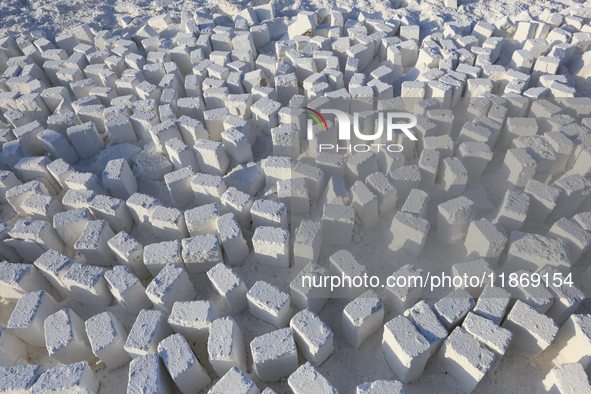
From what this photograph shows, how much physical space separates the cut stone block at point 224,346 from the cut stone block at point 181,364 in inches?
4.3

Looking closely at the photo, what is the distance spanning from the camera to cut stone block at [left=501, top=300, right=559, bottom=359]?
252 cm

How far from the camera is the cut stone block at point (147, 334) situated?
2.61m

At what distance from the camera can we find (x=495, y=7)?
6.21 m

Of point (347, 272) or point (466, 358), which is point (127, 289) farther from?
point (466, 358)

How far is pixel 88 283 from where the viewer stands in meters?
2.98

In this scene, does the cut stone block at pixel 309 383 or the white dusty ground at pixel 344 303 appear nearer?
the cut stone block at pixel 309 383

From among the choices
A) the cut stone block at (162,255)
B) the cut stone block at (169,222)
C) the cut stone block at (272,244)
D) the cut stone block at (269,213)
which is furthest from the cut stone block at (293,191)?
the cut stone block at (162,255)

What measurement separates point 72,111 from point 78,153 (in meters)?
0.67

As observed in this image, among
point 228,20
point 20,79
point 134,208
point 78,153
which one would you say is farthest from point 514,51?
point 20,79

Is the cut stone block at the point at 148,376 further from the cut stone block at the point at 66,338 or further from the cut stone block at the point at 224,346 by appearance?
the cut stone block at the point at 66,338

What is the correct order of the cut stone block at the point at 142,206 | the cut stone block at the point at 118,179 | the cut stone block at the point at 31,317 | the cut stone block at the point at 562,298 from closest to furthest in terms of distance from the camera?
the cut stone block at the point at 562,298
the cut stone block at the point at 31,317
the cut stone block at the point at 142,206
the cut stone block at the point at 118,179

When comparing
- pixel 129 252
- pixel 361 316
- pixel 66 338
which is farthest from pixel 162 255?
pixel 361 316

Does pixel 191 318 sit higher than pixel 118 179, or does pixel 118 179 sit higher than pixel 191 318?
pixel 118 179

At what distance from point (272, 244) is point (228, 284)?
0.50 metres
